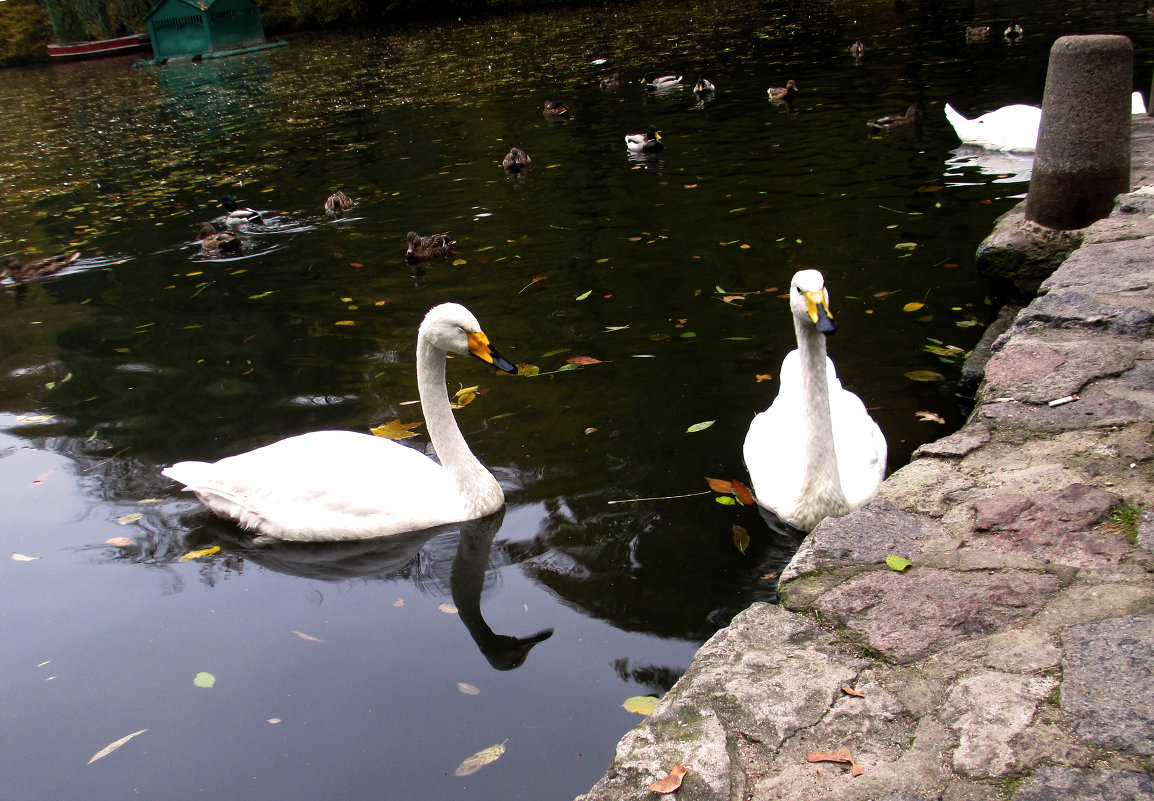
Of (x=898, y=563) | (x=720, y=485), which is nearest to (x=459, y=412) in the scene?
(x=720, y=485)

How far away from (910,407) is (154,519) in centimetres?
454

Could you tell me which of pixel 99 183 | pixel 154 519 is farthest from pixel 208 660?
pixel 99 183

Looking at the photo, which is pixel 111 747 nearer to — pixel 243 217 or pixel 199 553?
pixel 199 553

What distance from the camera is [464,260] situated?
8.84 meters

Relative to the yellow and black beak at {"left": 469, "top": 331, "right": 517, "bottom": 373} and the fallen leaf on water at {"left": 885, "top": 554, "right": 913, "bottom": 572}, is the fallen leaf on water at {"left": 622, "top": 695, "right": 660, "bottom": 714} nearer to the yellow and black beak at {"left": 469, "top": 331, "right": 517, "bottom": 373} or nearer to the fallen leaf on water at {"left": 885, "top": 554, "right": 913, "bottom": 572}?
the fallen leaf on water at {"left": 885, "top": 554, "right": 913, "bottom": 572}

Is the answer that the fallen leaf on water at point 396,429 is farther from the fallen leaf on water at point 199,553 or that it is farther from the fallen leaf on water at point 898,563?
the fallen leaf on water at point 898,563

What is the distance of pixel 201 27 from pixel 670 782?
43.9 metres

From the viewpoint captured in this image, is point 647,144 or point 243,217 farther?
point 647,144

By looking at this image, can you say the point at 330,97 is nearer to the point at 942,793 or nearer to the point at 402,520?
the point at 402,520

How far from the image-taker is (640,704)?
3.33m

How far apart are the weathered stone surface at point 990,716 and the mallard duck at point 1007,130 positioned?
9079 millimetres

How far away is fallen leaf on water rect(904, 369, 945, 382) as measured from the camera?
542 cm

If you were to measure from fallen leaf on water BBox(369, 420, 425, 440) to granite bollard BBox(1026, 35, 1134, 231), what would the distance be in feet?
14.1

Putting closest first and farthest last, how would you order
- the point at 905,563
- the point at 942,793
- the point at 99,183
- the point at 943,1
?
the point at 942,793 → the point at 905,563 → the point at 99,183 → the point at 943,1
